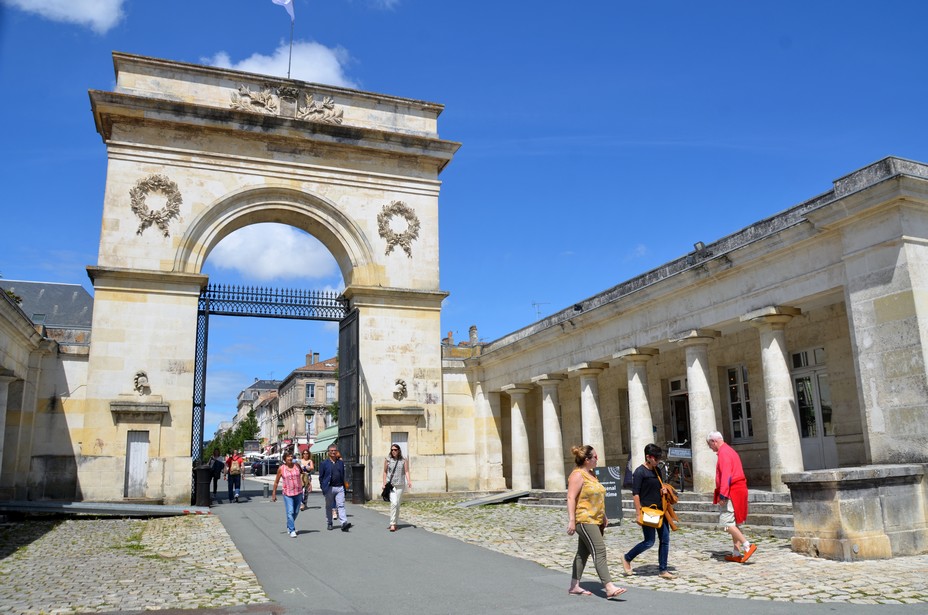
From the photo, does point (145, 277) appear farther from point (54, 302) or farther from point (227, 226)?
point (54, 302)

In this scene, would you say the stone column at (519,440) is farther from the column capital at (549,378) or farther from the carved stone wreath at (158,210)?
the carved stone wreath at (158,210)

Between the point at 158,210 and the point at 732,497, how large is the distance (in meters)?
15.6

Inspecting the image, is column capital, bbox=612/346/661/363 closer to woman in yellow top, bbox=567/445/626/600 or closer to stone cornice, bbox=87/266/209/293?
woman in yellow top, bbox=567/445/626/600

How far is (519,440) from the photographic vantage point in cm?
2009

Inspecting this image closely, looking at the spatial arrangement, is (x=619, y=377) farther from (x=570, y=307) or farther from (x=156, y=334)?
(x=156, y=334)

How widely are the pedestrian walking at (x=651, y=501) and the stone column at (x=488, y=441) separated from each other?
13.2 m

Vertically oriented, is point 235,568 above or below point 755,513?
below

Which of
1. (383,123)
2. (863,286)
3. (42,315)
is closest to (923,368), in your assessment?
(863,286)

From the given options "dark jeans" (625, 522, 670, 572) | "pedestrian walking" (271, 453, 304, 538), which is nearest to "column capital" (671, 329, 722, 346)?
"dark jeans" (625, 522, 670, 572)

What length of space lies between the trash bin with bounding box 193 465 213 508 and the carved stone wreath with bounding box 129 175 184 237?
597 centimetres

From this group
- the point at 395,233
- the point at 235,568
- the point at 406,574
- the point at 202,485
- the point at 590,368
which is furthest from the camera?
the point at 395,233

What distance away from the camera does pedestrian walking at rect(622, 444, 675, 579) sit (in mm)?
7699

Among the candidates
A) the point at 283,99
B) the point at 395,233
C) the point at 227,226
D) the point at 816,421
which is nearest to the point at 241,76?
the point at 283,99

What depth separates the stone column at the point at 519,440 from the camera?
19.9 metres
